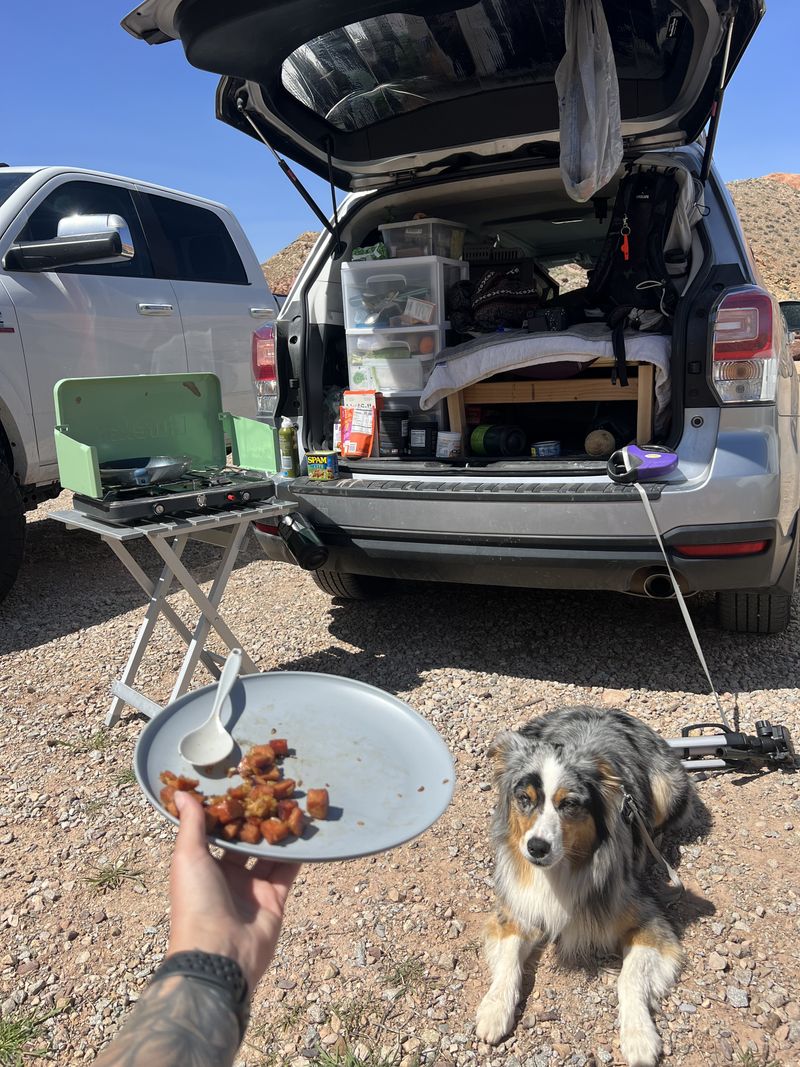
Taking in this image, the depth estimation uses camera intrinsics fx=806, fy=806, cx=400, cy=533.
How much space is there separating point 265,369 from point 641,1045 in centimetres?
345

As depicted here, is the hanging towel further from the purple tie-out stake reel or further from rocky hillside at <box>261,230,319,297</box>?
rocky hillside at <box>261,230,319,297</box>

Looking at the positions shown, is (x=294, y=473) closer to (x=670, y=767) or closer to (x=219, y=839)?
(x=670, y=767)

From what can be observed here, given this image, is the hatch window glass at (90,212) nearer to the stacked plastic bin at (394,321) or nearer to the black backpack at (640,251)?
the stacked plastic bin at (394,321)

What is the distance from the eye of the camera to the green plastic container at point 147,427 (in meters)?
3.43

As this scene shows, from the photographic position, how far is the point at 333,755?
1655mm

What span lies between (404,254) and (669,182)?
1.44m

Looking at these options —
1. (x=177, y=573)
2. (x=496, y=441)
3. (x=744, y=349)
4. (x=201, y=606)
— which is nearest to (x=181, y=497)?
(x=177, y=573)

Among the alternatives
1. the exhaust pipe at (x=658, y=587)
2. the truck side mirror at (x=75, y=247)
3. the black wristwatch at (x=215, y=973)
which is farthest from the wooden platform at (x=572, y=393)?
the black wristwatch at (x=215, y=973)

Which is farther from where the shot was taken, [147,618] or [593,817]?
[147,618]

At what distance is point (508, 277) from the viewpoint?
465cm

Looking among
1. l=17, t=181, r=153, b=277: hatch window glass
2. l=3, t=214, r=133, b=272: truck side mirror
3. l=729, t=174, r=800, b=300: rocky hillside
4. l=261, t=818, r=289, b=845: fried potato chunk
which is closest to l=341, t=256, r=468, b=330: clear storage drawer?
l=3, t=214, r=133, b=272: truck side mirror

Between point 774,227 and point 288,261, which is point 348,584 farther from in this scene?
point 774,227

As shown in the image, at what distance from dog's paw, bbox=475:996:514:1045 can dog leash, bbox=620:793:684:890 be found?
0.59 metres

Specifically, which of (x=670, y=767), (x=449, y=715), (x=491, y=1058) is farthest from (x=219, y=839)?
(x=449, y=715)
